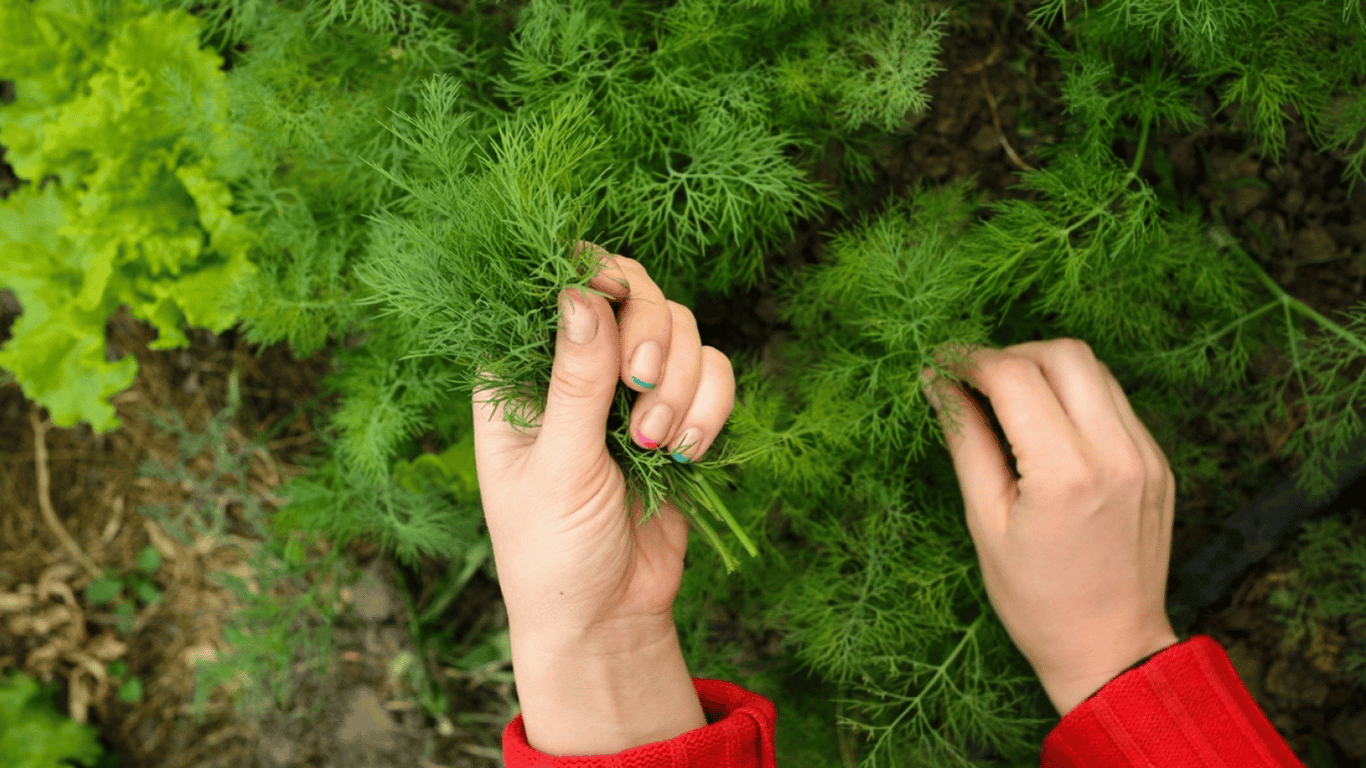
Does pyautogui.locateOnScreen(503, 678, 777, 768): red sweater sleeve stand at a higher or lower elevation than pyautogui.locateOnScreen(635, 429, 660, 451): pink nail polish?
lower

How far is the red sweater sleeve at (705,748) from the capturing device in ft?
3.66

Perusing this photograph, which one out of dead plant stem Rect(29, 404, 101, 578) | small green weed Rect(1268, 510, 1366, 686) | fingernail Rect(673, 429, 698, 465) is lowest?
dead plant stem Rect(29, 404, 101, 578)

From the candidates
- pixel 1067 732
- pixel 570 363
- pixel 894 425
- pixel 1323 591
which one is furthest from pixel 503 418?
pixel 1323 591

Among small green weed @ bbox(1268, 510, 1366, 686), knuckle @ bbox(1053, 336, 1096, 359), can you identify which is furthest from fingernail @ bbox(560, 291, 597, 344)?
small green weed @ bbox(1268, 510, 1366, 686)

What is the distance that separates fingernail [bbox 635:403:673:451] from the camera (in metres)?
1.02

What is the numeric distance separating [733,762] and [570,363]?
0.64 meters

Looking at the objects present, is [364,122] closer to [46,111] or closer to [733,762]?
[46,111]

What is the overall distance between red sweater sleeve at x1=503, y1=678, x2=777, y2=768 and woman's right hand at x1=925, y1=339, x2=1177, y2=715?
51 cm

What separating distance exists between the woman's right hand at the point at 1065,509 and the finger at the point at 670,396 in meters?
0.55

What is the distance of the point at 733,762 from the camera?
1.17 metres

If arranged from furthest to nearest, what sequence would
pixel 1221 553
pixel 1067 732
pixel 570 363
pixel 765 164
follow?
pixel 1221 553
pixel 765 164
pixel 1067 732
pixel 570 363

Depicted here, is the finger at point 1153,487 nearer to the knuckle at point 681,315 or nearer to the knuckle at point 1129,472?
the knuckle at point 1129,472

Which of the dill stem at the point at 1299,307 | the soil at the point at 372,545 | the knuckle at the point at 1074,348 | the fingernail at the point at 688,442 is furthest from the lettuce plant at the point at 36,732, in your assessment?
the dill stem at the point at 1299,307

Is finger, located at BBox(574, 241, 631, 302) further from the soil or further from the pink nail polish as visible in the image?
the soil
